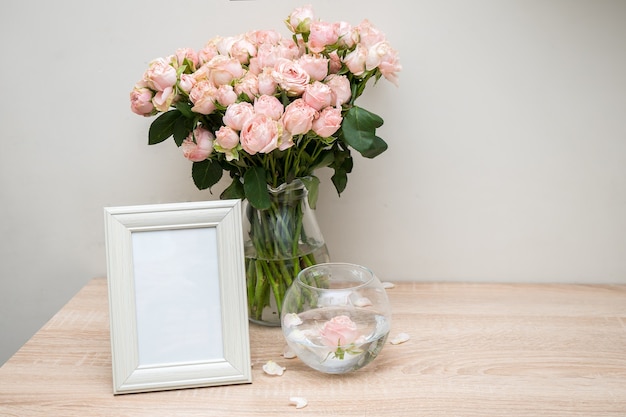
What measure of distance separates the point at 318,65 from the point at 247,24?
27 centimetres

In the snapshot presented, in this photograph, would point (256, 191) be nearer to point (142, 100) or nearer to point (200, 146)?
point (200, 146)

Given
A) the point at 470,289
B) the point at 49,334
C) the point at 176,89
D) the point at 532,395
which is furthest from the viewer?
the point at 470,289

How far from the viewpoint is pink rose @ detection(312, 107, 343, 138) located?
36.9 inches

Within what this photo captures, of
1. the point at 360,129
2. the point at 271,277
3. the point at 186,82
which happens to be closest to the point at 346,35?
the point at 360,129

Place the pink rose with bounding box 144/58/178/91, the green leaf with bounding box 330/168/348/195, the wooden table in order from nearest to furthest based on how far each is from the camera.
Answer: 1. the wooden table
2. the pink rose with bounding box 144/58/178/91
3. the green leaf with bounding box 330/168/348/195

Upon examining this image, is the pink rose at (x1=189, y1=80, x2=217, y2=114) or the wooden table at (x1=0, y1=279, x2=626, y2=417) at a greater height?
the pink rose at (x1=189, y1=80, x2=217, y2=114)

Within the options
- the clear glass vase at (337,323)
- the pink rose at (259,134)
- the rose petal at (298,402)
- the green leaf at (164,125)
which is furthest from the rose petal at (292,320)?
the green leaf at (164,125)

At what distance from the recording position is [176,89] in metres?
0.96

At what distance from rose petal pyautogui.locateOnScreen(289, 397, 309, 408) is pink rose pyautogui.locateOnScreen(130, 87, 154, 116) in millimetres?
452

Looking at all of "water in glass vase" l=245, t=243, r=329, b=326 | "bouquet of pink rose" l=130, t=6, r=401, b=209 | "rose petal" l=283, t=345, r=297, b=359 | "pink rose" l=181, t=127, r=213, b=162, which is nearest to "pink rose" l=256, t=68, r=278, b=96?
"bouquet of pink rose" l=130, t=6, r=401, b=209

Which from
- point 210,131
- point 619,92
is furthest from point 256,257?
point 619,92

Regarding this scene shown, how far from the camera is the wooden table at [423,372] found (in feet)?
2.78

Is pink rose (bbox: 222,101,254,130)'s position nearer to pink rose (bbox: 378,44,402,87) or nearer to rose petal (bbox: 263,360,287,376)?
pink rose (bbox: 378,44,402,87)

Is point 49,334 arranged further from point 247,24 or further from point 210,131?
point 247,24
